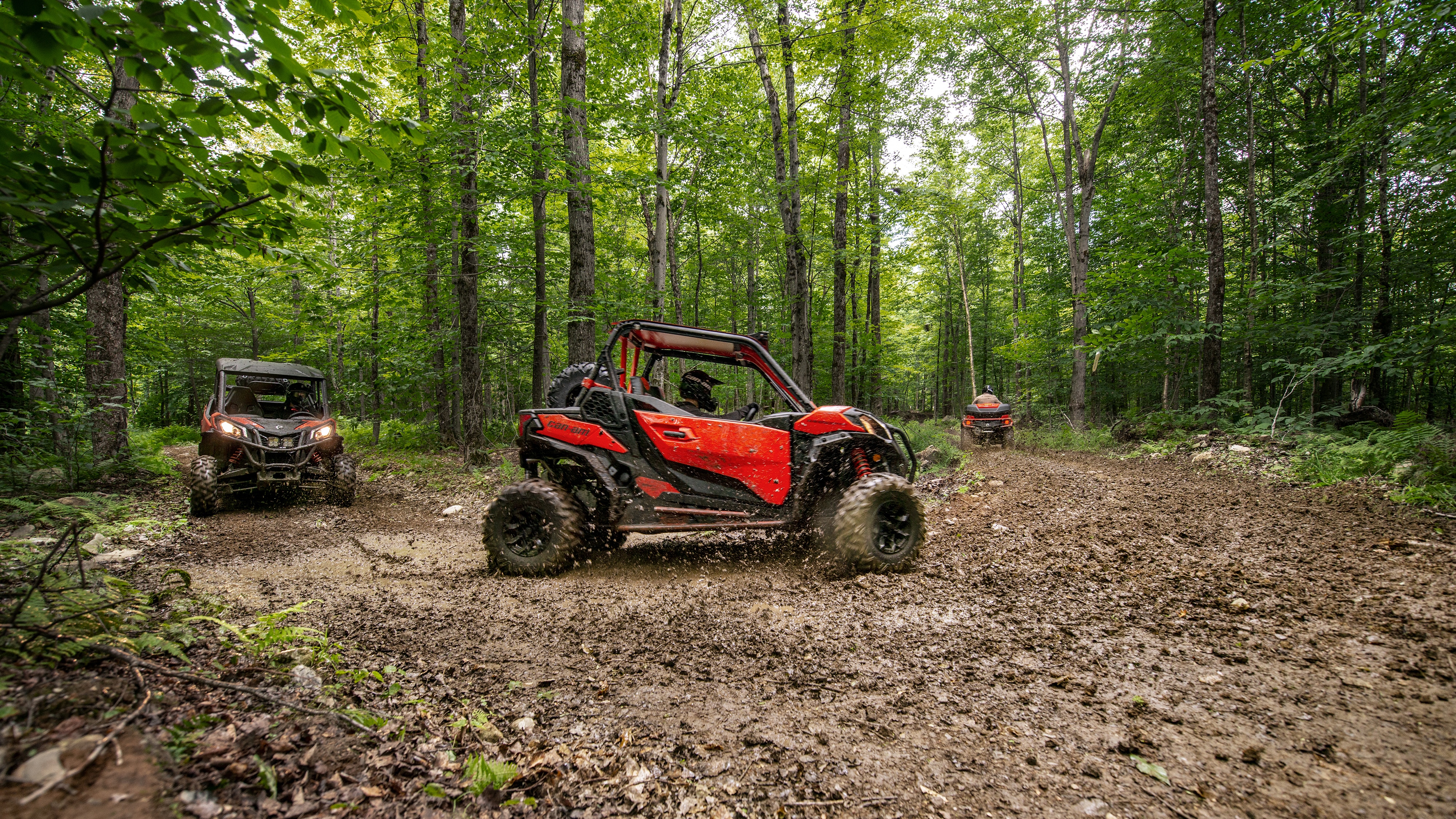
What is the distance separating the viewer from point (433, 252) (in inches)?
487

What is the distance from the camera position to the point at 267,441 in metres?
6.65

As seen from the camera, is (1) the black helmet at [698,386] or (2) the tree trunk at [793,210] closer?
Result: (1) the black helmet at [698,386]

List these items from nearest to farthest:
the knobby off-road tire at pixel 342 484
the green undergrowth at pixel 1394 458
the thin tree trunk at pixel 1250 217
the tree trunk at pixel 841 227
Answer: the green undergrowth at pixel 1394 458 < the knobby off-road tire at pixel 342 484 < the thin tree trunk at pixel 1250 217 < the tree trunk at pixel 841 227

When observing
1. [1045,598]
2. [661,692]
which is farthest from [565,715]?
[1045,598]

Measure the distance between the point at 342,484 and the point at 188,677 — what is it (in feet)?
21.4

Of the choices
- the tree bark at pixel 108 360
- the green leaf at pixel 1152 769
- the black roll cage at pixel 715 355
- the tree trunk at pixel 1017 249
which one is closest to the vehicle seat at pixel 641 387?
the black roll cage at pixel 715 355

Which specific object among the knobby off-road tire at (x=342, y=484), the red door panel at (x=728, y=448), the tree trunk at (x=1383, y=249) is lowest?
the knobby off-road tire at (x=342, y=484)

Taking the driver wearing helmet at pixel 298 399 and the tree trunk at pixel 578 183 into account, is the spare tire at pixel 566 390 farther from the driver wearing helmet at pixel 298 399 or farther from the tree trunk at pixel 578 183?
the driver wearing helmet at pixel 298 399

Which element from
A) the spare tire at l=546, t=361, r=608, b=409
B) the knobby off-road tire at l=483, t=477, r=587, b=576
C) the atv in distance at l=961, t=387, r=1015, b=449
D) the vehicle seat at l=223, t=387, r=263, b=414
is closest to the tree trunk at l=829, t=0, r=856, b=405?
the atv in distance at l=961, t=387, r=1015, b=449

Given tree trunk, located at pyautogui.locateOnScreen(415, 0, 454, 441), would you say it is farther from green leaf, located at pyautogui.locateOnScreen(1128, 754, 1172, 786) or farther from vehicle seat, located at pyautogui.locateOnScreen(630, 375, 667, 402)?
green leaf, located at pyautogui.locateOnScreen(1128, 754, 1172, 786)

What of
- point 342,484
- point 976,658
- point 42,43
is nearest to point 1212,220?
point 976,658

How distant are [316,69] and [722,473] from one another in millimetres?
3363

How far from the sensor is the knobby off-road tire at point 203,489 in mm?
6031

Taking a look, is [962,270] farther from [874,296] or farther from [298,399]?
[298,399]
